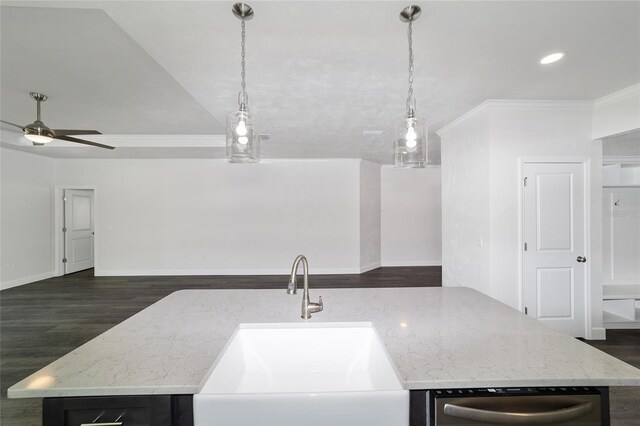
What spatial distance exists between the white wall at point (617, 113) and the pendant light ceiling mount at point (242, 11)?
3.72m

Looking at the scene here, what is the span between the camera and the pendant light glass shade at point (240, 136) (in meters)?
1.60

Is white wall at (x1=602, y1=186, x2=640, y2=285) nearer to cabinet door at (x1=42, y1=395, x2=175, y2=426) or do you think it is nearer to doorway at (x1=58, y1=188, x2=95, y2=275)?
cabinet door at (x1=42, y1=395, x2=175, y2=426)

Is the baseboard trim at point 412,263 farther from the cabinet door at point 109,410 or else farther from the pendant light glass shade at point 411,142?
the cabinet door at point 109,410

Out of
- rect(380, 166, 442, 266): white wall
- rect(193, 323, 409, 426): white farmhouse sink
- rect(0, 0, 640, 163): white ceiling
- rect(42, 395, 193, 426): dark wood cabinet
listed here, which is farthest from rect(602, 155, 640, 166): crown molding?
rect(42, 395, 193, 426): dark wood cabinet

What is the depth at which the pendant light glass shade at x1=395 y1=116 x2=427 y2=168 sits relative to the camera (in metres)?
1.67

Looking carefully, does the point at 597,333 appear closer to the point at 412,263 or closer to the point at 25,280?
the point at 412,263

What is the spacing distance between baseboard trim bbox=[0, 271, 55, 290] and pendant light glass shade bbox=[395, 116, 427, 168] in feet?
24.3

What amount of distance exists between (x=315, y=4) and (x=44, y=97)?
11.2 feet

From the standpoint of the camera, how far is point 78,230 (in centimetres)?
660

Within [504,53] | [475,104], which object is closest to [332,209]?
[475,104]

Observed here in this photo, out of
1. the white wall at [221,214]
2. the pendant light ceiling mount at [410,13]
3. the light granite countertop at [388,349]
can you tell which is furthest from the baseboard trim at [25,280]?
the pendant light ceiling mount at [410,13]

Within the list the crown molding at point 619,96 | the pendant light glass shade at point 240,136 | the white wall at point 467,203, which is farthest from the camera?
the white wall at point 467,203

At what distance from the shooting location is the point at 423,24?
178 cm

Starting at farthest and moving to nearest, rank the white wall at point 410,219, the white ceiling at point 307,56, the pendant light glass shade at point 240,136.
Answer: the white wall at point 410,219, the white ceiling at point 307,56, the pendant light glass shade at point 240,136
